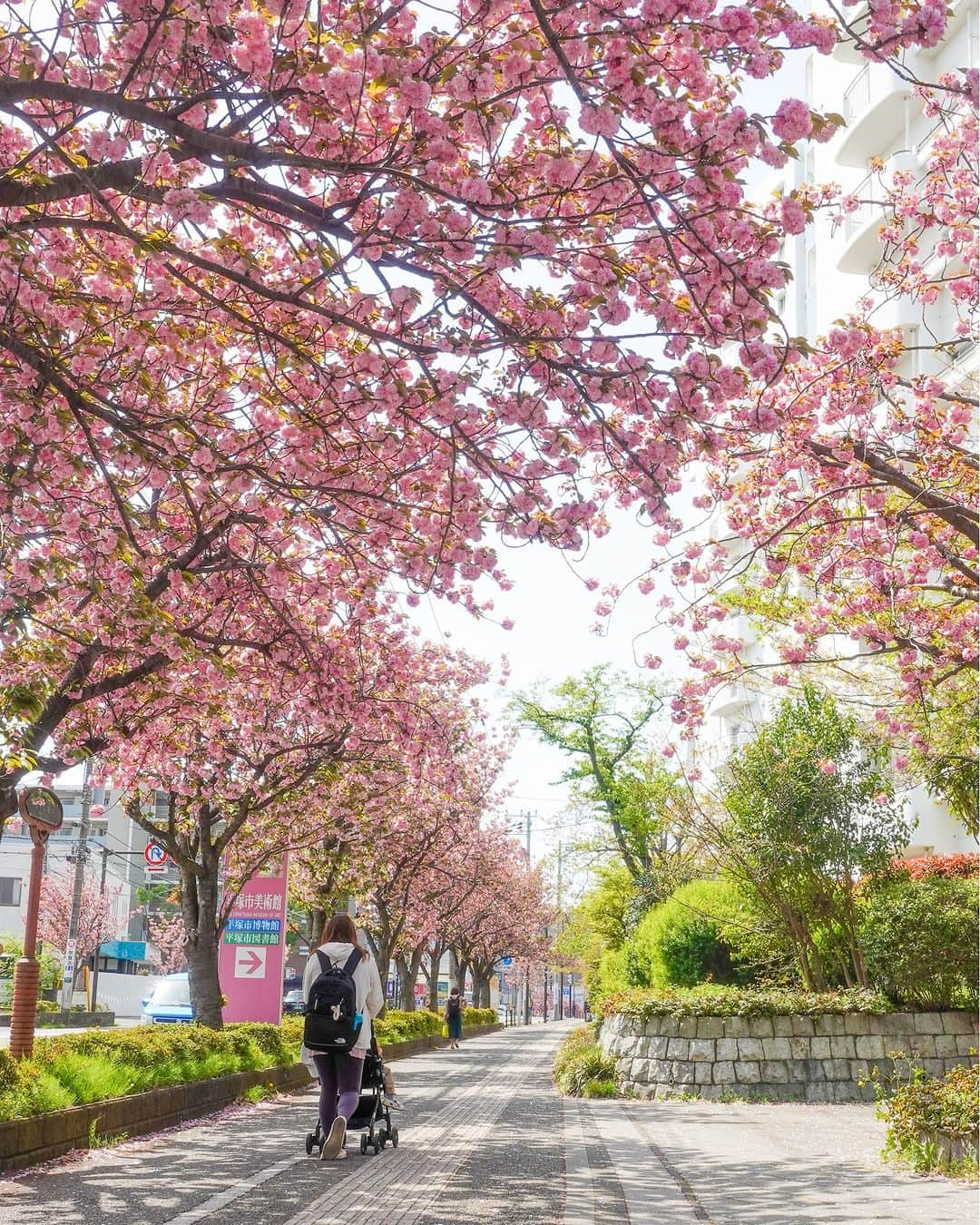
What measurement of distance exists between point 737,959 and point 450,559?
590 inches

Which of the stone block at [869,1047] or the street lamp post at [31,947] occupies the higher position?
the street lamp post at [31,947]

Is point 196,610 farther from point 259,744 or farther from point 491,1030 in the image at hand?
point 491,1030

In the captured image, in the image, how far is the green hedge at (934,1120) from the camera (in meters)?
8.32

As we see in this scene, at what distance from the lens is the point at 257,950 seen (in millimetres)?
18906

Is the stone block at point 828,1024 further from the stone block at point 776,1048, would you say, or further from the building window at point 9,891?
the building window at point 9,891

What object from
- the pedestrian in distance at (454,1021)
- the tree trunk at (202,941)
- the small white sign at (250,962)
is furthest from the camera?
the pedestrian in distance at (454,1021)

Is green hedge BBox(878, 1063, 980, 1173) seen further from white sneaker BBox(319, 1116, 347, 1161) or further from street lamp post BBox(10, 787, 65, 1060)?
street lamp post BBox(10, 787, 65, 1060)

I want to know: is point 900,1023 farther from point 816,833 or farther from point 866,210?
point 866,210

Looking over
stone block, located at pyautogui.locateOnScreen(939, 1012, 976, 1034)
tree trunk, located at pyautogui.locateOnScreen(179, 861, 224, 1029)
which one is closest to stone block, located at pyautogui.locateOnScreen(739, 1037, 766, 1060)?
stone block, located at pyautogui.locateOnScreen(939, 1012, 976, 1034)

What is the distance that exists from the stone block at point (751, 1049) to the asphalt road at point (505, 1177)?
2.23 metres

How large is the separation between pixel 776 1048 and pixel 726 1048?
25.6 inches

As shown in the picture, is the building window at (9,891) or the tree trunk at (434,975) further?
the building window at (9,891)

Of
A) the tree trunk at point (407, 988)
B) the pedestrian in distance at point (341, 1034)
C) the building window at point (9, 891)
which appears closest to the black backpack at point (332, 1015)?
the pedestrian in distance at point (341, 1034)

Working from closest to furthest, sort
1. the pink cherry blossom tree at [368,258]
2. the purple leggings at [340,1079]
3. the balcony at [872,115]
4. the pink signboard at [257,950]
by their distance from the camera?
the pink cherry blossom tree at [368,258] < the purple leggings at [340,1079] < the pink signboard at [257,950] < the balcony at [872,115]
